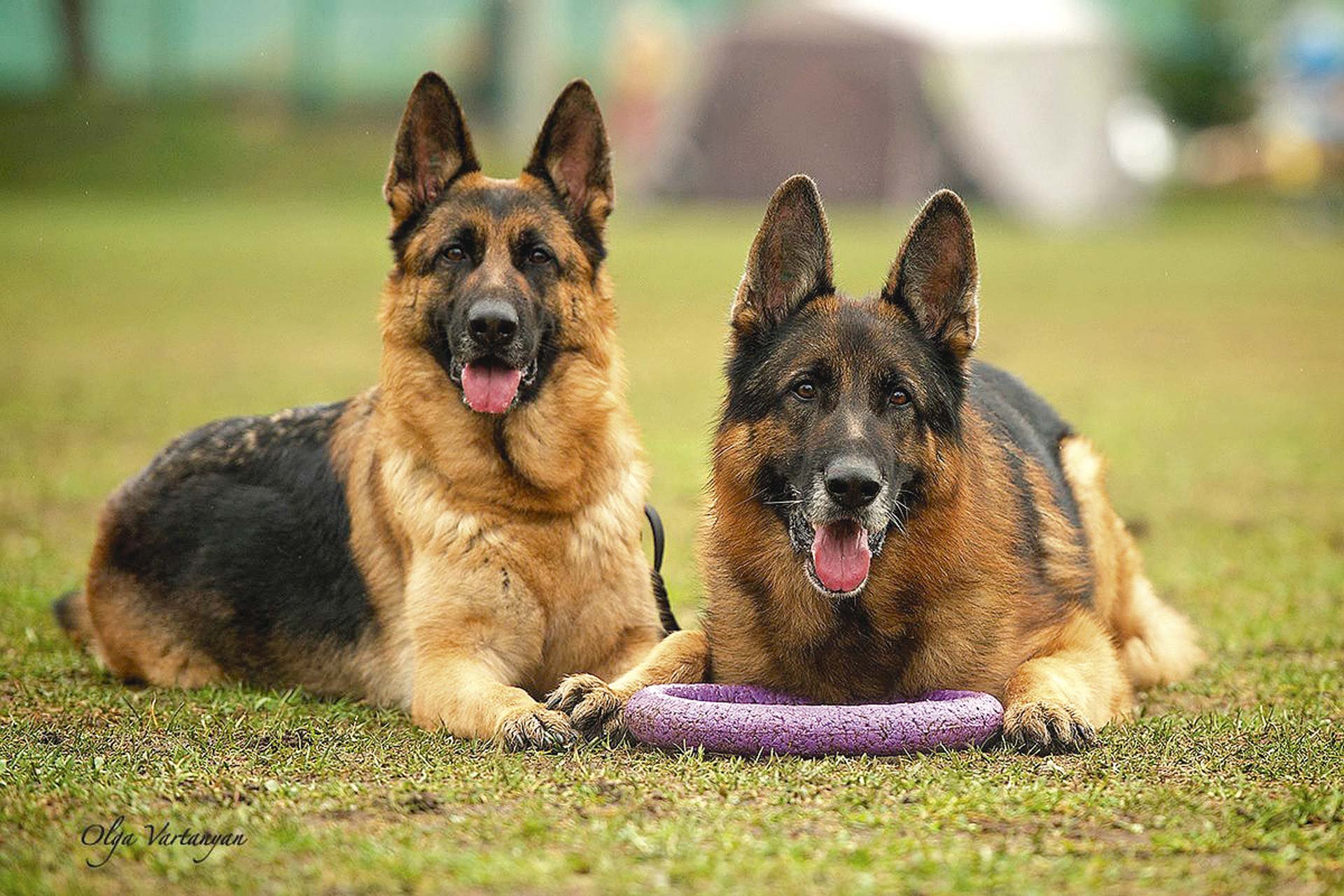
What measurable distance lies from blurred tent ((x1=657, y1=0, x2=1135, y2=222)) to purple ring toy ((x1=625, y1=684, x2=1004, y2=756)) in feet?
104

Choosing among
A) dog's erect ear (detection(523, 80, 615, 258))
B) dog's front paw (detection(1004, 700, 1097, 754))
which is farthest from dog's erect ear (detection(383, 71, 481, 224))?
dog's front paw (detection(1004, 700, 1097, 754))

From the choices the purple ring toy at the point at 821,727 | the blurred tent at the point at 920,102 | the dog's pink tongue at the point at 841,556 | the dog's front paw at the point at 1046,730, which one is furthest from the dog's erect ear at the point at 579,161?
the blurred tent at the point at 920,102

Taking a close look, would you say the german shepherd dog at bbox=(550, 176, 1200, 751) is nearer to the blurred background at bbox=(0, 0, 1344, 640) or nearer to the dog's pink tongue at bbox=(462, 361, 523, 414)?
the dog's pink tongue at bbox=(462, 361, 523, 414)

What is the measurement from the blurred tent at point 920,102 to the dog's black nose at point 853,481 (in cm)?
3159

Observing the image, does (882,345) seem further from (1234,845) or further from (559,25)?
(559,25)

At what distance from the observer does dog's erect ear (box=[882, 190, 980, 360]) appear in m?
5.32

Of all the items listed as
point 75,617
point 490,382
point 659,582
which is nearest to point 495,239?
point 490,382

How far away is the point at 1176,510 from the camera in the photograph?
10.3 m

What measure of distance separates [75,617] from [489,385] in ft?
7.67

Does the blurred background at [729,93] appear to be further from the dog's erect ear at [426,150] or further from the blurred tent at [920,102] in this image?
the dog's erect ear at [426,150]

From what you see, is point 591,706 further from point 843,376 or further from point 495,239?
point 495,239

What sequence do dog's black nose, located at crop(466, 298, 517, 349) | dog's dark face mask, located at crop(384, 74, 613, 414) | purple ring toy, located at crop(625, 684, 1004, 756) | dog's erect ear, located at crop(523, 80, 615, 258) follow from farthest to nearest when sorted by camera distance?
1. dog's erect ear, located at crop(523, 80, 615, 258)
2. dog's dark face mask, located at crop(384, 74, 613, 414)
3. dog's black nose, located at crop(466, 298, 517, 349)
4. purple ring toy, located at crop(625, 684, 1004, 756)

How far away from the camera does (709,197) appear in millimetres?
38781

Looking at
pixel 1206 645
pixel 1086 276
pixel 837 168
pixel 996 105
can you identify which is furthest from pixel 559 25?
pixel 1206 645
